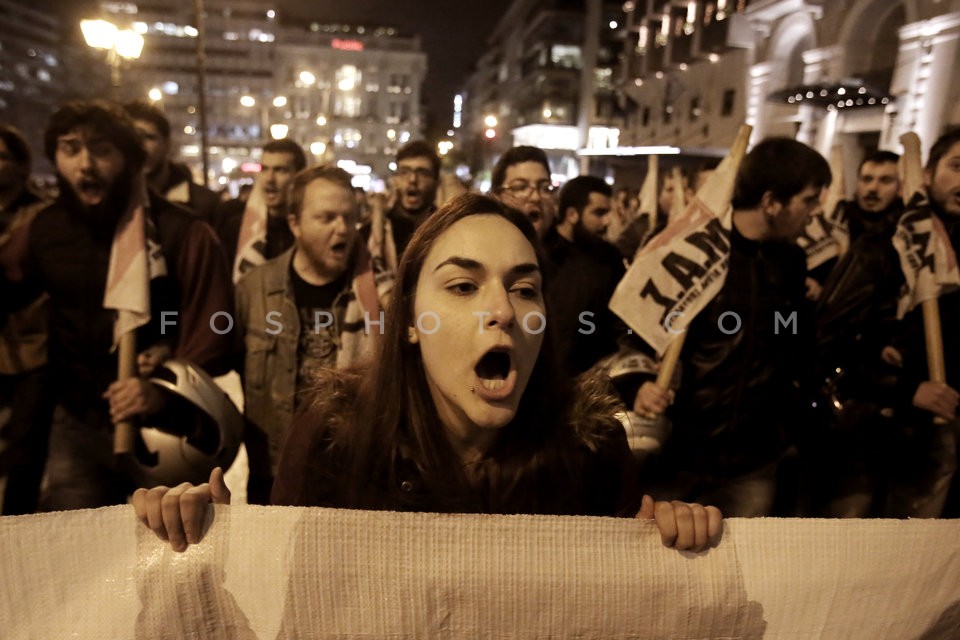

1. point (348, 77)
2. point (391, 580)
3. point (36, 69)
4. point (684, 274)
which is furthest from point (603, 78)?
point (36, 69)

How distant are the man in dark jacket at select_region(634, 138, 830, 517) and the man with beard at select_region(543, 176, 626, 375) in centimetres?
63

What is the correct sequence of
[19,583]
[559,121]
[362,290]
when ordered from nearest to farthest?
[19,583], [362,290], [559,121]

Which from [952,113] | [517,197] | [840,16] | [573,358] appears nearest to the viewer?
[573,358]

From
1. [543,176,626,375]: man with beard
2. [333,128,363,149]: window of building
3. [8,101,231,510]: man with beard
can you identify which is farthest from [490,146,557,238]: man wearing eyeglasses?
[333,128,363,149]: window of building

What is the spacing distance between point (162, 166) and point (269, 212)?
0.78m

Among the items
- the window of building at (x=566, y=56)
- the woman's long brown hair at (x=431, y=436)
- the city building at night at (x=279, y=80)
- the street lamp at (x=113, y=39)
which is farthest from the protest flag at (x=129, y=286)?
the city building at night at (x=279, y=80)

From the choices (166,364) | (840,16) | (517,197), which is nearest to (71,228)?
(166,364)

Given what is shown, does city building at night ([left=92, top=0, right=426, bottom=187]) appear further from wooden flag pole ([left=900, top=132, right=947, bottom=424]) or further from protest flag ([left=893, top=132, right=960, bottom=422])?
protest flag ([left=893, top=132, right=960, bottom=422])

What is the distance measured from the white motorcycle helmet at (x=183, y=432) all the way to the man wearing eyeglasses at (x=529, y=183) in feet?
6.94

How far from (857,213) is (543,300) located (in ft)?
15.7

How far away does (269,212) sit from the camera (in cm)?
493

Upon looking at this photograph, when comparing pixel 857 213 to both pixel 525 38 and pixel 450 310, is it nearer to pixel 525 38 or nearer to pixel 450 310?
pixel 450 310

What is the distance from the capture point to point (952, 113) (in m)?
14.7
